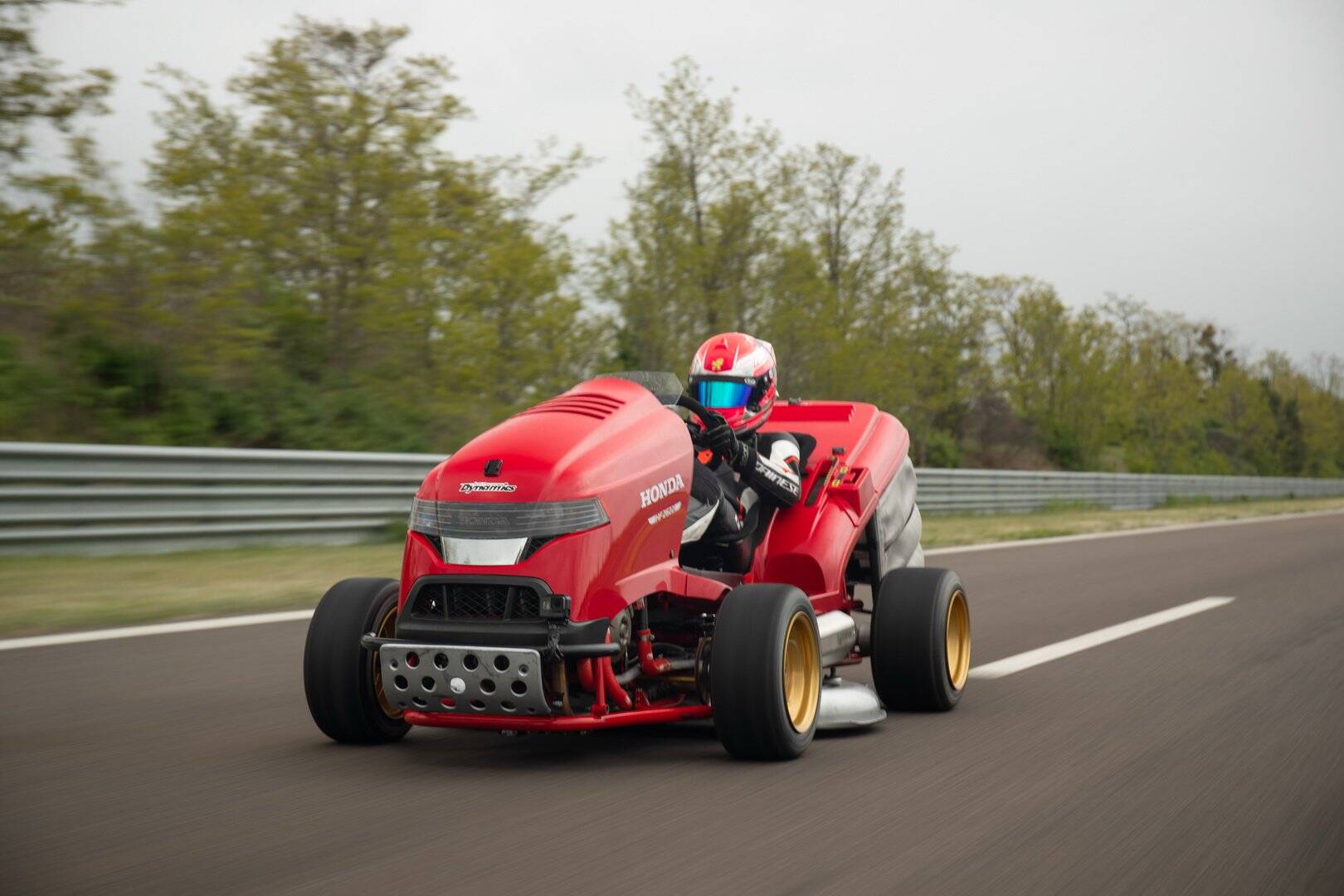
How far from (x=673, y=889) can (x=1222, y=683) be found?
425 centimetres

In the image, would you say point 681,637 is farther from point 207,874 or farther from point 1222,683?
point 1222,683

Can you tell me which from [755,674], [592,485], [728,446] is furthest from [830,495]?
[592,485]

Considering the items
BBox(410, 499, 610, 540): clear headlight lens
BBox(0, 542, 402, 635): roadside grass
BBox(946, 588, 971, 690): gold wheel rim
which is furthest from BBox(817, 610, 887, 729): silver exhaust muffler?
BBox(0, 542, 402, 635): roadside grass

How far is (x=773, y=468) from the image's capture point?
18.8 feet

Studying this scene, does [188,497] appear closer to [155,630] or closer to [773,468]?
[155,630]

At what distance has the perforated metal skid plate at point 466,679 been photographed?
4281 mm

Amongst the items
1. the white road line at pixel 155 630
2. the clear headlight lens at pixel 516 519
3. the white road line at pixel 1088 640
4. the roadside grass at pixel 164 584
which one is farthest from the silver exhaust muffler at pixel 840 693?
the roadside grass at pixel 164 584

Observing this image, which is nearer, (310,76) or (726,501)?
(726,501)

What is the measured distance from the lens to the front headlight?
4.46m

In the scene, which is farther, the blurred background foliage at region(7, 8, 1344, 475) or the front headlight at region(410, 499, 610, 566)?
the blurred background foliage at region(7, 8, 1344, 475)

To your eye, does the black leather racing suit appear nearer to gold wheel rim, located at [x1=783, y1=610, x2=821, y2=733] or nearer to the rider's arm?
the rider's arm

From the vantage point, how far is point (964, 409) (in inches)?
2014

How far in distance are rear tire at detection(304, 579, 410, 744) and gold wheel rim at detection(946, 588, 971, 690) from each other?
2.47m

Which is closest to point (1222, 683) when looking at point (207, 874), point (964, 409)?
point (207, 874)
